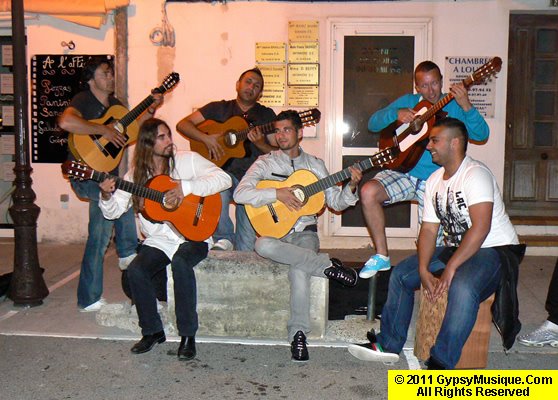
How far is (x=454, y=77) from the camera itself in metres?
8.23

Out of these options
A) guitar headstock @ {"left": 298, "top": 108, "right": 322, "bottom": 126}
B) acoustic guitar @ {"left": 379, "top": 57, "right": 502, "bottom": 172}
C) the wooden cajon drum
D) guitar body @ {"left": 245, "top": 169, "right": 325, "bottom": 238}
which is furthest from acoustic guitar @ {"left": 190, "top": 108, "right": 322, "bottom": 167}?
the wooden cajon drum

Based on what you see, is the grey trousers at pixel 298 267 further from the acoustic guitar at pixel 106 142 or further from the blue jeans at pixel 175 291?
the acoustic guitar at pixel 106 142

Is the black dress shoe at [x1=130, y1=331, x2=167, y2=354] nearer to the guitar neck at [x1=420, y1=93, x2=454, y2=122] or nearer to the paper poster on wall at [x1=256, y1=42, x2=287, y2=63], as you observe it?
the guitar neck at [x1=420, y1=93, x2=454, y2=122]

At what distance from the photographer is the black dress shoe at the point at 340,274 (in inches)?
202

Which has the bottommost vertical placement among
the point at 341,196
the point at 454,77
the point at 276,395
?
the point at 276,395

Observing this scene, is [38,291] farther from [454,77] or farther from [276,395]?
[454,77]

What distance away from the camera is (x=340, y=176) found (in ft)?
17.9

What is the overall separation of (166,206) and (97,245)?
995mm

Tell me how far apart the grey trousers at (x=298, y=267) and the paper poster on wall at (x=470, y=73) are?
3790 millimetres

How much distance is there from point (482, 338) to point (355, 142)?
13.9 ft

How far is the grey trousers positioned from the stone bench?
145 mm

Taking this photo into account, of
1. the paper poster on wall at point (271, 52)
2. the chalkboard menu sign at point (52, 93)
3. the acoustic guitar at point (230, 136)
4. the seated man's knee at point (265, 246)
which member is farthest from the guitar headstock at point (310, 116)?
the chalkboard menu sign at point (52, 93)

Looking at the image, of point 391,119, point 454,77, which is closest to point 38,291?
point 391,119

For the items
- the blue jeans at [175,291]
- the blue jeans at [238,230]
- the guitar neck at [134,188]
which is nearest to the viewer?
the blue jeans at [175,291]
